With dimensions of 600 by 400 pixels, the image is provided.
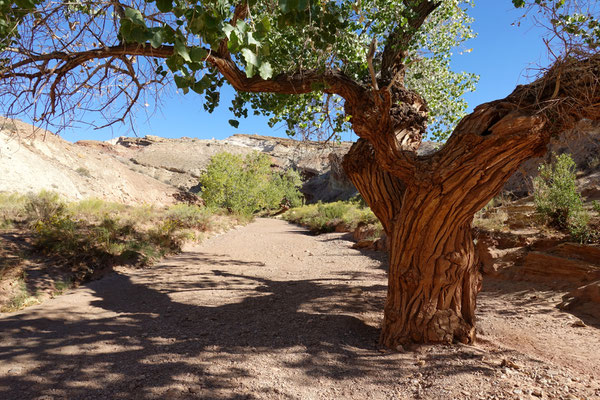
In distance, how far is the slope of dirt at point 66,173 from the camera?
42.0 ft

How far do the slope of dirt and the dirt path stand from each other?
846cm

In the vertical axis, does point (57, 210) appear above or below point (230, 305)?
above

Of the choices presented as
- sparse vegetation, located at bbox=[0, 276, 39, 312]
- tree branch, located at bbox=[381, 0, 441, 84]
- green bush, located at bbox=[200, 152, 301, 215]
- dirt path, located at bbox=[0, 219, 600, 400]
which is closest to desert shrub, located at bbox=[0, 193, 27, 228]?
sparse vegetation, located at bbox=[0, 276, 39, 312]

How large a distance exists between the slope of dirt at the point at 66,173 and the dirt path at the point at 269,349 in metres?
8.46

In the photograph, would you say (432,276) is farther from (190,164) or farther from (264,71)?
(190,164)

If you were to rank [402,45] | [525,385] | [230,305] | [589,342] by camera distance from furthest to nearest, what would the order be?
[230,305] < [402,45] < [589,342] < [525,385]

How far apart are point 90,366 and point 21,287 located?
2693 mm

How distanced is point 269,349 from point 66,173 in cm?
1700

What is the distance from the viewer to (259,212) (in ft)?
93.4

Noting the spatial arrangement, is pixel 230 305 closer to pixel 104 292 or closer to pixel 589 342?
pixel 104 292

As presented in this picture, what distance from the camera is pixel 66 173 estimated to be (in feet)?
51.9

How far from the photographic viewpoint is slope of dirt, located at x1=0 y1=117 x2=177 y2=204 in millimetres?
12789

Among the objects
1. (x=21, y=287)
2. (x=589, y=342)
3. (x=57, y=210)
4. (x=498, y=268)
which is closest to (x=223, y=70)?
(x=21, y=287)

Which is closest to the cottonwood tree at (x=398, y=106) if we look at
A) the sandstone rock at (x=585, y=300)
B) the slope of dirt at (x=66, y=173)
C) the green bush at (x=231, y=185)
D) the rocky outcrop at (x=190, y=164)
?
the sandstone rock at (x=585, y=300)
